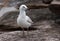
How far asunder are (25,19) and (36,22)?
3.57ft

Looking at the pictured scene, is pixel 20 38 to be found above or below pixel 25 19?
below

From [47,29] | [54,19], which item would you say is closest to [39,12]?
[54,19]

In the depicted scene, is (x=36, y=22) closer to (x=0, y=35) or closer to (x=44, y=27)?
(x=44, y=27)

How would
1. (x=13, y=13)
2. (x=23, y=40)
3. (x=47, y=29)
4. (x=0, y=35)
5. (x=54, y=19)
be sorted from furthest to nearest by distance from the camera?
(x=13, y=13) → (x=54, y=19) → (x=47, y=29) → (x=0, y=35) → (x=23, y=40)

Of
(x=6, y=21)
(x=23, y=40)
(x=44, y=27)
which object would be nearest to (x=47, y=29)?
(x=44, y=27)

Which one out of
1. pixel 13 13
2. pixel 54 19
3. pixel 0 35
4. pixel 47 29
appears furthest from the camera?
pixel 13 13

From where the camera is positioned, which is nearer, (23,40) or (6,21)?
(23,40)

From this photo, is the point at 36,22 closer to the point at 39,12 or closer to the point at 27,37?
the point at 39,12

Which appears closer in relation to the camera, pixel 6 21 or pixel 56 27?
pixel 56 27

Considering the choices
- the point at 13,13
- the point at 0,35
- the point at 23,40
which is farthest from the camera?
the point at 13,13

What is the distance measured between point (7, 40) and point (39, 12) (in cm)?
182

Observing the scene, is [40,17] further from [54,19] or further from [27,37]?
[27,37]

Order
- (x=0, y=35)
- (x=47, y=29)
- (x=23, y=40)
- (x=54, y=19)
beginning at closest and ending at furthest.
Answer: (x=23, y=40) < (x=0, y=35) < (x=47, y=29) < (x=54, y=19)

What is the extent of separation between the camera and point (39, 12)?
549cm
